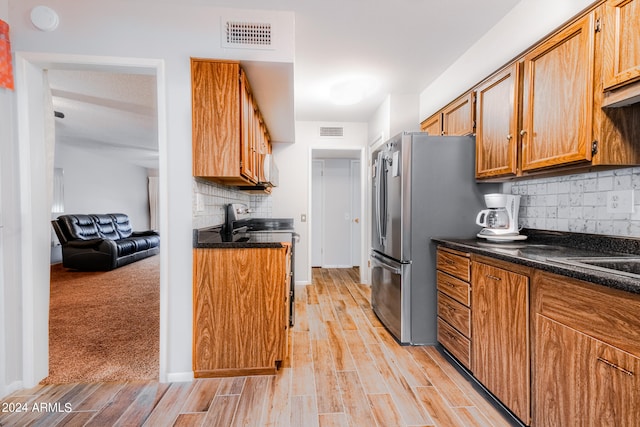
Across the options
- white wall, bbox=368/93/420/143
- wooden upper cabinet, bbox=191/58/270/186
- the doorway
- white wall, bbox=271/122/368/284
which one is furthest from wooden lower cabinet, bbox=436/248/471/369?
the doorway

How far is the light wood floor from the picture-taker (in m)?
1.55

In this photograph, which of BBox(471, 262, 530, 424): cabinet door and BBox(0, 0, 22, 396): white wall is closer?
BBox(471, 262, 530, 424): cabinet door

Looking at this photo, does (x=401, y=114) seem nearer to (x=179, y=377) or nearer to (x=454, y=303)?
(x=454, y=303)

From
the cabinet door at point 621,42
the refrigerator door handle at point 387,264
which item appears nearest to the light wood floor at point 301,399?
the refrigerator door handle at point 387,264

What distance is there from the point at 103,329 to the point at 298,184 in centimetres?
283

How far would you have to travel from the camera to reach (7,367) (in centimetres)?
175

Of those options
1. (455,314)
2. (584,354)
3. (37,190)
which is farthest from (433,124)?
(37,190)

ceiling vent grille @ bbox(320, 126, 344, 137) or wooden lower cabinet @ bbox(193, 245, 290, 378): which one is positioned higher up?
ceiling vent grille @ bbox(320, 126, 344, 137)

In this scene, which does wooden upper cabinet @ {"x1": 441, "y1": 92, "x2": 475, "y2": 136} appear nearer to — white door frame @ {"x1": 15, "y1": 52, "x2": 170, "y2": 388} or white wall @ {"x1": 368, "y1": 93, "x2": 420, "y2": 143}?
white wall @ {"x1": 368, "y1": 93, "x2": 420, "y2": 143}

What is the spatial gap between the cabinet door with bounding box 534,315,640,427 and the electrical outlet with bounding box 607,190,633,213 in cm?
81

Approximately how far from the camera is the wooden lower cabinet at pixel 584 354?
0.98m

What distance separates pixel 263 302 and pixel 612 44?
88.8 inches

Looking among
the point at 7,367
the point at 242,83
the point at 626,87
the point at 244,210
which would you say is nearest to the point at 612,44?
the point at 626,87

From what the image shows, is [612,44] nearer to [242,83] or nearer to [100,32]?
[242,83]
